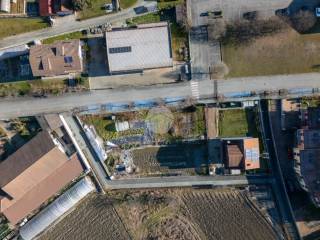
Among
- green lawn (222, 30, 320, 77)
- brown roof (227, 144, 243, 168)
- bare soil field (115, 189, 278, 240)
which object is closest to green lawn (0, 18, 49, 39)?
green lawn (222, 30, 320, 77)

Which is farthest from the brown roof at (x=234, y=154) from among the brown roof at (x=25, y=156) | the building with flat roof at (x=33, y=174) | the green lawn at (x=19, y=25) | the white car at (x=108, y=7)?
the green lawn at (x=19, y=25)

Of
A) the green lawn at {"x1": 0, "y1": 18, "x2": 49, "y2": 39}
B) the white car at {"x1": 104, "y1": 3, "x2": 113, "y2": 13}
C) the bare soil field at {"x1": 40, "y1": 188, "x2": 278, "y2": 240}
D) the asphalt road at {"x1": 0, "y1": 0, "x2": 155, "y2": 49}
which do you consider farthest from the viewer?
the bare soil field at {"x1": 40, "y1": 188, "x2": 278, "y2": 240}

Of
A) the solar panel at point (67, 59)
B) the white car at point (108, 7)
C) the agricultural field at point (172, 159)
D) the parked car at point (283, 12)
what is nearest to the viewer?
the solar panel at point (67, 59)

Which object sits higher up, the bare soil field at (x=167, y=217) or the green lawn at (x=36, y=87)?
the green lawn at (x=36, y=87)

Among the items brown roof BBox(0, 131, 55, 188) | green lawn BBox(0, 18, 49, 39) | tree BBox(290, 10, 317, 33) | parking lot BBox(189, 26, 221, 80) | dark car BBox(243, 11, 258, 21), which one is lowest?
brown roof BBox(0, 131, 55, 188)

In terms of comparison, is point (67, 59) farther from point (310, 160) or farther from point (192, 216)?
point (310, 160)

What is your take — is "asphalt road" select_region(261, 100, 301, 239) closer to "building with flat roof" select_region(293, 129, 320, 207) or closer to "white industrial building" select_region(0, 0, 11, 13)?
"building with flat roof" select_region(293, 129, 320, 207)

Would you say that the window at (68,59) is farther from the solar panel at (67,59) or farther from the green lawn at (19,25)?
the green lawn at (19,25)

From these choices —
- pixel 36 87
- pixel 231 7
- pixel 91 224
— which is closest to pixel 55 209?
pixel 91 224
